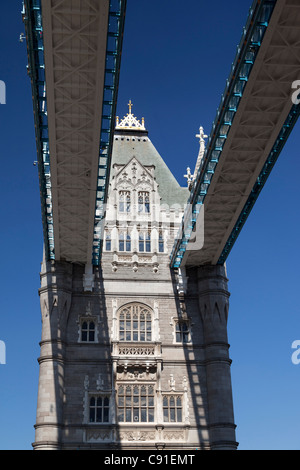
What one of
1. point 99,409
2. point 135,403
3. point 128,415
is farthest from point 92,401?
point 135,403

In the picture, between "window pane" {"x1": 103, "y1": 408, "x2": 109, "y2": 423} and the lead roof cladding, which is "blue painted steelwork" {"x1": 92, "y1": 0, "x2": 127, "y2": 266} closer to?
the lead roof cladding

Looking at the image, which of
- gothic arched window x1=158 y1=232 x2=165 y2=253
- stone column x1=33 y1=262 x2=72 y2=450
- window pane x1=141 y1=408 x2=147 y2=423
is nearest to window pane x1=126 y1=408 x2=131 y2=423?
window pane x1=141 y1=408 x2=147 y2=423

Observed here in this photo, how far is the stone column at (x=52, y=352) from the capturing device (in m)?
40.6

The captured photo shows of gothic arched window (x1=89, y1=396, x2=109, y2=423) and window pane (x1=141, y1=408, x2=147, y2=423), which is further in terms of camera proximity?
window pane (x1=141, y1=408, x2=147, y2=423)

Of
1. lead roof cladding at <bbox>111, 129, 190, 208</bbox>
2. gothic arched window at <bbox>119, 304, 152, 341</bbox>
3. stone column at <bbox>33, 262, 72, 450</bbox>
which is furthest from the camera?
lead roof cladding at <bbox>111, 129, 190, 208</bbox>

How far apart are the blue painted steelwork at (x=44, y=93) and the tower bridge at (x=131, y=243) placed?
3.2 inches

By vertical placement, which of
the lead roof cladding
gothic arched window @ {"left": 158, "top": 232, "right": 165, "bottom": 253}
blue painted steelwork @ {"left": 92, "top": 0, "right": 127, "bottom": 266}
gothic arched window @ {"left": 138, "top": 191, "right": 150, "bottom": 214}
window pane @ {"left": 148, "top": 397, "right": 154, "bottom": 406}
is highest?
the lead roof cladding

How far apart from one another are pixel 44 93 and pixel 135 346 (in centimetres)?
2089

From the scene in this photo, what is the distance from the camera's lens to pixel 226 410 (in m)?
42.2

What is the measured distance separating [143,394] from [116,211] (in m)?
14.9

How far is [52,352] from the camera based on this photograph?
42906 millimetres

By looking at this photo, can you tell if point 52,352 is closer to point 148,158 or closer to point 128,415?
point 128,415

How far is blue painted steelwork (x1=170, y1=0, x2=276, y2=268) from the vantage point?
26.2 m

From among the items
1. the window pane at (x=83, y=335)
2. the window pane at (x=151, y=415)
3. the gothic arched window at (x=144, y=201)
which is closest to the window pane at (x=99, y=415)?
the window pane at (x=151, y=415)
